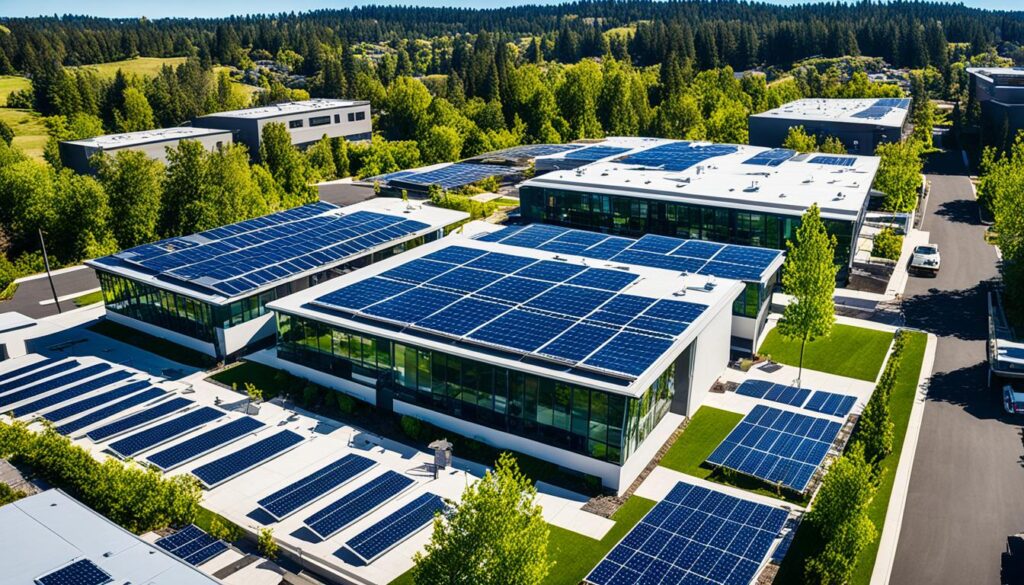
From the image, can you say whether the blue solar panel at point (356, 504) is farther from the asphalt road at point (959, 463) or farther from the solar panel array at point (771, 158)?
the solar panel array at point (771, 158)

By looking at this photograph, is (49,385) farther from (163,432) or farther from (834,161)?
(834,161)

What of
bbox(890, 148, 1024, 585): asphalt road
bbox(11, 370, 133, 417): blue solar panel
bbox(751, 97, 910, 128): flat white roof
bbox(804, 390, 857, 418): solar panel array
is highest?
bbox(751, 97, 910, 128): flat white roof

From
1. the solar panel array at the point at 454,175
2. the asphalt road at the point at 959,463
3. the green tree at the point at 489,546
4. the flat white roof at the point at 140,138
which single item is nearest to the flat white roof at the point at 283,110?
the flat white roof at the point at 140,138

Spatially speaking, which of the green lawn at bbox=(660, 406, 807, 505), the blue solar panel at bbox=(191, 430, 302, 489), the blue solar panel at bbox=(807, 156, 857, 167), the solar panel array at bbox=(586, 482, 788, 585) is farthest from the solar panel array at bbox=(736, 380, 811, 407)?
the blue solar panel at bbox=(807, 156, 857, 167)

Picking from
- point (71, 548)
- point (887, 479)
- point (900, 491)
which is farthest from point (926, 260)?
point (71, 548)

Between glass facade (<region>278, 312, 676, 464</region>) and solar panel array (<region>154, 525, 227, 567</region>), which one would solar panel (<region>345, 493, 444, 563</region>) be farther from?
glass facade (<region>278, 312, 676, 464</region>)

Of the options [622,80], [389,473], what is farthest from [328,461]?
[622,80]
